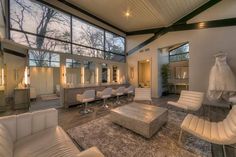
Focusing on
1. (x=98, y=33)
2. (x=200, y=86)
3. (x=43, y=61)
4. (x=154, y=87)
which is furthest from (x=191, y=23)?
(x=43, y=61)

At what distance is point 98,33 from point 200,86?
6.06 meters

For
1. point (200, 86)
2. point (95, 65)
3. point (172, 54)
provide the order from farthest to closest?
point (172, 54) < point (95, 65) < point (200, 86)

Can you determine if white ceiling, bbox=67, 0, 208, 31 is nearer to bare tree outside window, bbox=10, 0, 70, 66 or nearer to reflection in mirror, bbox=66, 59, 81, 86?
bare tree outside window, bbox=10, 0, 70, 66

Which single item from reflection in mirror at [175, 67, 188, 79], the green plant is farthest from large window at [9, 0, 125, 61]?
reflection in mirror at [175, 67, 188, 79]

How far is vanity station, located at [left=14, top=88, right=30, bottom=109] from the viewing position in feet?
14.8

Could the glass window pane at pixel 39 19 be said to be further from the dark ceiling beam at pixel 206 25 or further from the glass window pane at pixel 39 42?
the dark ceiling beam at pixel 206 25

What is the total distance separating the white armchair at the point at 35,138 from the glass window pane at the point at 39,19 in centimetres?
431

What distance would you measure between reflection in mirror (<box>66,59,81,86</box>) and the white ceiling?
2739 mm

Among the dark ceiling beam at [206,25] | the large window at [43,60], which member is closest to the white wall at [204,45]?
the dark ceiling beam at [206,25]

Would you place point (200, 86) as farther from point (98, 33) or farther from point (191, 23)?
point (98, 33)

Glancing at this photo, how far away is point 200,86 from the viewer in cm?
536

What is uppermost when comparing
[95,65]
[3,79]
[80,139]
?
[95,65]

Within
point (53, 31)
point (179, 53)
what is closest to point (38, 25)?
point (53, 31)

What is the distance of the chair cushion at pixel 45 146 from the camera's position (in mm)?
1316
